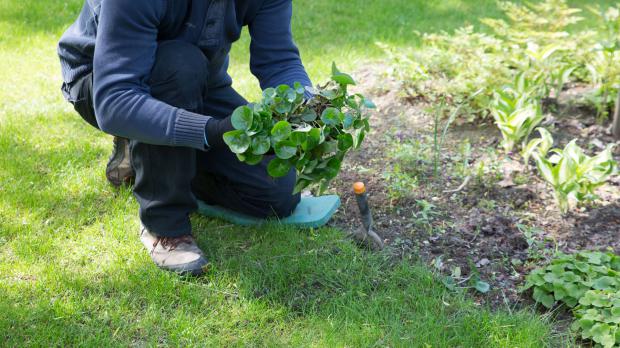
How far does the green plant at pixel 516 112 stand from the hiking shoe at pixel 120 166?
5.69 ft

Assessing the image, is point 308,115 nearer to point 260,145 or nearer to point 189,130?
point 260,145

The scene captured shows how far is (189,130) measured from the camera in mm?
2189

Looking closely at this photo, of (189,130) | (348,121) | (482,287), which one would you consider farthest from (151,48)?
(482,287)

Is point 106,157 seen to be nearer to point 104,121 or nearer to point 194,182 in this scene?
point 194,182

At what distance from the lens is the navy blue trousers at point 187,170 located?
2.38 meters

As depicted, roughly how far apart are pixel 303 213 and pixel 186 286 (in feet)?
2.13

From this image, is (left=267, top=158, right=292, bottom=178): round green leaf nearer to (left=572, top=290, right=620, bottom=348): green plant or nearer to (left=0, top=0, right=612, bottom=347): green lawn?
(left=0, top=0, right=612, bottom=347): green lawn

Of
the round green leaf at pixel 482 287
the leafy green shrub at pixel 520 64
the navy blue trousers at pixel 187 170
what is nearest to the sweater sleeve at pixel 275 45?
the navy blue trousers at pixel 187 170

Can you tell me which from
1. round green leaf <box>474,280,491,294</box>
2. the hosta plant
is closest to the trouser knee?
the hosta plant

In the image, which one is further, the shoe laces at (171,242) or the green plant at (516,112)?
the green plant at (516,112)

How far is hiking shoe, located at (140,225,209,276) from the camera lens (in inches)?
96.3

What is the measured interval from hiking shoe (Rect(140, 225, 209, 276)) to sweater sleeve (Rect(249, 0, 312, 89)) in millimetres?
717

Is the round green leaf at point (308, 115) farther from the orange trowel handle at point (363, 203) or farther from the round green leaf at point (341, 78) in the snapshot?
the orange trowel handle at point (363, 203)

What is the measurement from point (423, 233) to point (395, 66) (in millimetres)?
1441
